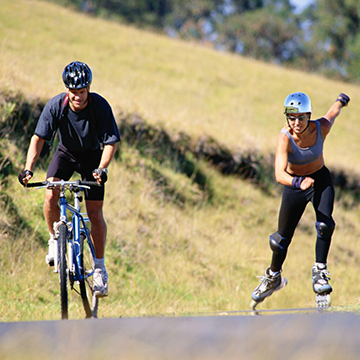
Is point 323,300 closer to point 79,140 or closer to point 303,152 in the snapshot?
point 303,152

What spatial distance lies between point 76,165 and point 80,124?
21.6 inches

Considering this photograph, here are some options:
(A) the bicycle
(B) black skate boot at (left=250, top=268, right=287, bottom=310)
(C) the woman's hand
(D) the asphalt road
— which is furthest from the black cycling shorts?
(D) the asphalt road

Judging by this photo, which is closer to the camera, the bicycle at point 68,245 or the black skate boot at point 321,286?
the bicycle at point 68,245

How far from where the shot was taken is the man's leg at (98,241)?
5.66 meters

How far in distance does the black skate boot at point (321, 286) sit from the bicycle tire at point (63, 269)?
268 centimetres

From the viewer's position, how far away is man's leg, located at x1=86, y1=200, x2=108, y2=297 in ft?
18.6

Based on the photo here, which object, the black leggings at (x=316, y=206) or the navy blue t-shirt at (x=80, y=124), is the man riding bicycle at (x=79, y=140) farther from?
the black leggings at (x=316, y=206)

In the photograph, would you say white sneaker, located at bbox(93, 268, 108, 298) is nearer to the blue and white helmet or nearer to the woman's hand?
the woman's hand

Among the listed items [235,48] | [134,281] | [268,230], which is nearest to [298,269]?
[268,230]

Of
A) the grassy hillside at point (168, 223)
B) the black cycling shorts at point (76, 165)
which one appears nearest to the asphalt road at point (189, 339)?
the black cycling shorts at point (76, 165)

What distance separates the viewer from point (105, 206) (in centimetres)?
958

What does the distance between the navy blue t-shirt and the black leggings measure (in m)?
2.13

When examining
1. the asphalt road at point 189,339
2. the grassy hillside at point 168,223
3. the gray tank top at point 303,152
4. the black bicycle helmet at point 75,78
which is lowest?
the grassy hillside at point 168,223

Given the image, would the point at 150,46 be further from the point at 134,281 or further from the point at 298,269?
the point at 134,281
